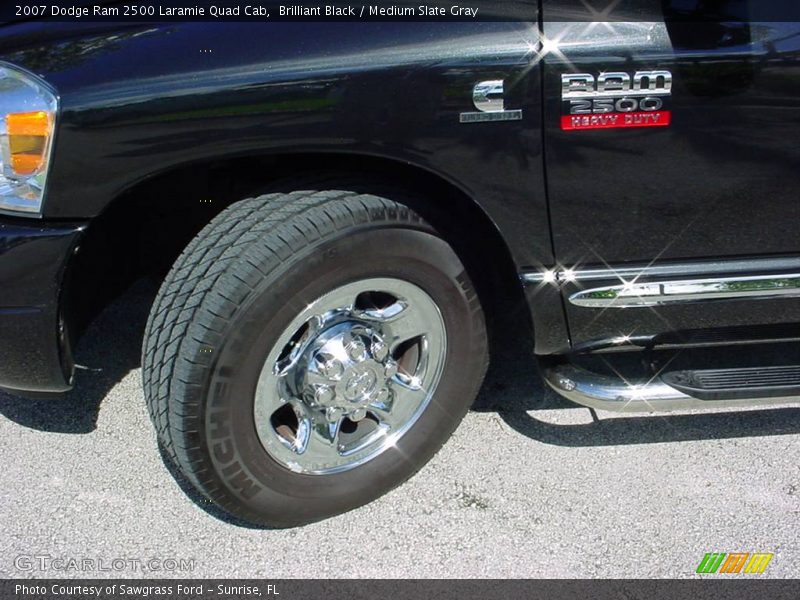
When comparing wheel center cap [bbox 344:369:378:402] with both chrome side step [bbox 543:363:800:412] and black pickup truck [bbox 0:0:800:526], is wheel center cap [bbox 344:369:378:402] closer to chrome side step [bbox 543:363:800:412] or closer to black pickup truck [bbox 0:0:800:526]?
black pickup truck [bbox 0:0:800:526]

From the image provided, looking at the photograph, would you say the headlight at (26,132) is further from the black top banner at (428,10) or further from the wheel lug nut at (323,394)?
the wheel lug nut at (323,394)

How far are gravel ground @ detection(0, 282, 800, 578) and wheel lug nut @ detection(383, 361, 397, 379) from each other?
0.42 metres

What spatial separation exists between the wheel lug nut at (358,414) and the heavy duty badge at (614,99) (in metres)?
0.98

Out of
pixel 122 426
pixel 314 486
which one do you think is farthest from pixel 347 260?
pixel 122 426

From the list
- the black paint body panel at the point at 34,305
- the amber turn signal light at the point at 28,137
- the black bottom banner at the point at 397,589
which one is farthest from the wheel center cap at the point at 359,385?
the amber turn signal light at the point at 28,137

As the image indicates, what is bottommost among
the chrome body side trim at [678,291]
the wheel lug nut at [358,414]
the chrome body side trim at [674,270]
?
the wheel lug nut at [358,414]

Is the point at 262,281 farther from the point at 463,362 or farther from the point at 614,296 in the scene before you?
the point at 614,296

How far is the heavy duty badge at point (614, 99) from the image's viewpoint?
1.94m

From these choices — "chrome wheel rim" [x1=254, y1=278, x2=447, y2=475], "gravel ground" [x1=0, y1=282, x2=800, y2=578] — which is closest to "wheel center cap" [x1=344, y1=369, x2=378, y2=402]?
"chrome wheel rim" [x1=254, y1=278, x2=447, y2=475]

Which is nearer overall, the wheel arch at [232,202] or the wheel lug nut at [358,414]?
the wheel arch at [232,202]

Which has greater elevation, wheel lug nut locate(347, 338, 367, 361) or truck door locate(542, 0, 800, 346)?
truck door locate(542, 0, 800, 346)

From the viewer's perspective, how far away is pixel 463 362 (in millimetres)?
2379

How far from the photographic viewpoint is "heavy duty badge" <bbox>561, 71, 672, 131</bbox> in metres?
1.94

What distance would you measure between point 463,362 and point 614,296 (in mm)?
481
